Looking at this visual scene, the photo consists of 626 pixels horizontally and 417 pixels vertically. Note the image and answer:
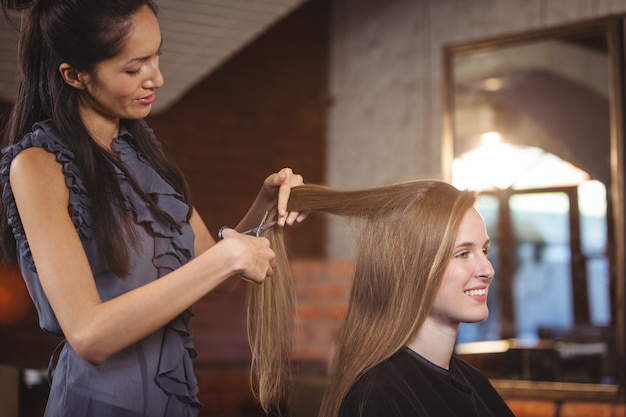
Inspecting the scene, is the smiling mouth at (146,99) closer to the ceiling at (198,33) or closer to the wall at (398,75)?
the ceiling at (198,33)

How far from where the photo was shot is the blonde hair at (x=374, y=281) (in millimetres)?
1752

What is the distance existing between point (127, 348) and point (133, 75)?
0.48 meters

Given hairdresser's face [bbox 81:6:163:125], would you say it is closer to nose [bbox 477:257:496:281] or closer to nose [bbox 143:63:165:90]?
nose [bbox 143:63:165:90]

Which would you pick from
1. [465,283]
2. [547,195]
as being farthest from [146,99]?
[547,195]

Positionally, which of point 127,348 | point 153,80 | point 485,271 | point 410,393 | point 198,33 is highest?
point 198,33

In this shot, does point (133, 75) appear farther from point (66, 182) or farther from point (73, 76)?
point (66, 182)

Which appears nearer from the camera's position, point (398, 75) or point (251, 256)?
point (251, 256)

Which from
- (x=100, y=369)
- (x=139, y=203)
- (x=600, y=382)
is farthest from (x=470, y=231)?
(x=600, y=382)

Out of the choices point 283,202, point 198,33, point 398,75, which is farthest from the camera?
point 398,75

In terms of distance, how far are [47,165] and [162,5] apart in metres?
1.86

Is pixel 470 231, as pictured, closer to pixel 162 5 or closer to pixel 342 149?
pixel 162 5

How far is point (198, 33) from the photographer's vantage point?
132 inches

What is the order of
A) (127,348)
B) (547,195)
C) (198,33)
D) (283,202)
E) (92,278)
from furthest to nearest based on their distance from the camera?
(547,195) < (198,33) < (283,202) < (127,348) < (92,278)

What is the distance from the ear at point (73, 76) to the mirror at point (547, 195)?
2626 mm
